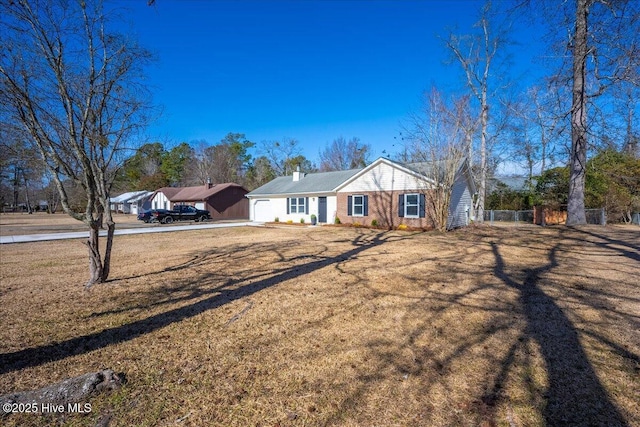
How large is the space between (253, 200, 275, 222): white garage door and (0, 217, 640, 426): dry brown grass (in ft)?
62.0

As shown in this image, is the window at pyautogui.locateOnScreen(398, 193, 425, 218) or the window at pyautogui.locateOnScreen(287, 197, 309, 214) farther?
the window at pyautogui.locateOnScreen(287, 197, 309, 214)

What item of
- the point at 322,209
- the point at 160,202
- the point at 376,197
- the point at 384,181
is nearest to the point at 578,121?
the point at 384,181

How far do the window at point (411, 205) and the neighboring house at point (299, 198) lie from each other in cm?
500

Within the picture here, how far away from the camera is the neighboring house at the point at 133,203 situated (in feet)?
154

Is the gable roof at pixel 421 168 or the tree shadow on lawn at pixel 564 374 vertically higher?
the gable roof at pixel 421 168

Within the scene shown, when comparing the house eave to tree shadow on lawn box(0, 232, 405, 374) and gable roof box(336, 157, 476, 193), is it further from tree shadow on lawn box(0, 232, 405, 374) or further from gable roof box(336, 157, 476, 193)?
tree shadow on lawn box(0, 232, 405, 374)

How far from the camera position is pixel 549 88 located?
13719 mm

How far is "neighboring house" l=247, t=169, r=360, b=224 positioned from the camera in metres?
21.8

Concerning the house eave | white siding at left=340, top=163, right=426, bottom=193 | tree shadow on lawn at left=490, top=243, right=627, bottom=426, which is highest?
white siding at left=340, top=163, right=426, bottom=193

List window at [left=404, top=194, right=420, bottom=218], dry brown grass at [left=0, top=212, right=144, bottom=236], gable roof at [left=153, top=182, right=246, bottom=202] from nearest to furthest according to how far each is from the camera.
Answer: window at [left=404, top=194, right=420, bottom=218] < dry brown grass at [left=0, top=212, right=144, bottom=236] < gable roof at [left=153, top=182, right=246, bottom=202]

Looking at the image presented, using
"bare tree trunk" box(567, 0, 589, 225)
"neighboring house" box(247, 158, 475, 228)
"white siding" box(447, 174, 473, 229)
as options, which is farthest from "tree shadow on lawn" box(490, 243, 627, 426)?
"white siding" box(447, 174, 473, 229)

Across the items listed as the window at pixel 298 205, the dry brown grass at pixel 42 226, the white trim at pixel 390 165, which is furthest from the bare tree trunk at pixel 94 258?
the window at pixel 298 205

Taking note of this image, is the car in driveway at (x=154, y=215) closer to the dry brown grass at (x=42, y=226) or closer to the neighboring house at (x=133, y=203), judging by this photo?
the dry brown grass at (x=42, y=226)

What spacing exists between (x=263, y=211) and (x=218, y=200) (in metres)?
8.60
